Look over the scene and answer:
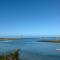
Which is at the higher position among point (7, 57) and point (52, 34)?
point (52, 34)

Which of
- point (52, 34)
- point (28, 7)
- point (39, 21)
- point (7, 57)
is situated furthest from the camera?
point (52, 34)

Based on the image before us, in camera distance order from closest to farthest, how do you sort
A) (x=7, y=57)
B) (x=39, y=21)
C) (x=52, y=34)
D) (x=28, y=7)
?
(x=7, y=57) → (x=28, y=7) → (x=39, y=21) → (x=52, y=34)

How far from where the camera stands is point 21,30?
5832 mm

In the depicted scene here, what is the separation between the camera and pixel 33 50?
5988 mm

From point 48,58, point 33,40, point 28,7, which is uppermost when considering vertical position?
point 28,7

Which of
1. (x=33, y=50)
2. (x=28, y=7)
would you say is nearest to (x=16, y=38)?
(x=33, y=50)

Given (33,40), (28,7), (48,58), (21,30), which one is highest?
(28,7)

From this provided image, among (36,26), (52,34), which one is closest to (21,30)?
(36,26)

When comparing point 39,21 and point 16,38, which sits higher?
point 39,21

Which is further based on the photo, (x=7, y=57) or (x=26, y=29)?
(x=26, y=29)

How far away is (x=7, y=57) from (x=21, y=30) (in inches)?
80.3

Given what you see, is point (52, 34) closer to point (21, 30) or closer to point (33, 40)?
point (33, 40)

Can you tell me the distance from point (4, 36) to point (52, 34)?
6.73 feet

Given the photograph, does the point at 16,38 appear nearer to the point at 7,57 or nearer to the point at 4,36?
the point at 4,36
